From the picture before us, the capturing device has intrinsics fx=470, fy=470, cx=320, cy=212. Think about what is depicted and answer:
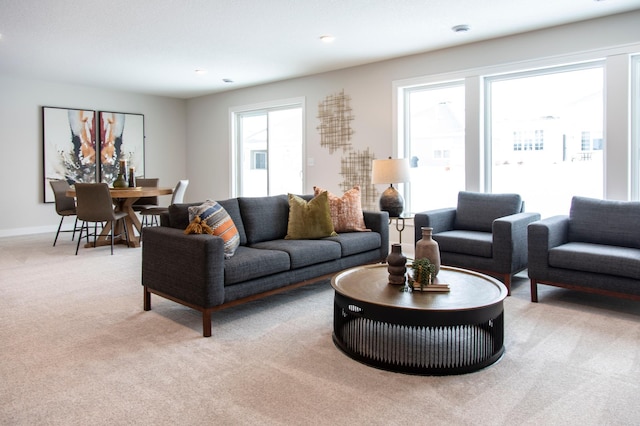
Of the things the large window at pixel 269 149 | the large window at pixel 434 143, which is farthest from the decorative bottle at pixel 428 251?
the large window at pixel 269 149

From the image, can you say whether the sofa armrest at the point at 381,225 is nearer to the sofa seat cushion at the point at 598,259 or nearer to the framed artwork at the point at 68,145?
the sofa seat cushion at the point at 598,259

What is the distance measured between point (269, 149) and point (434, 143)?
3020 mm

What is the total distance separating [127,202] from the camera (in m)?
6.47

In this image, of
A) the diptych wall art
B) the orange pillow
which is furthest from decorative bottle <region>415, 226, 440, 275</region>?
the diptych wall art

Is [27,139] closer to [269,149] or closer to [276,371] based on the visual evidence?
[269,149]

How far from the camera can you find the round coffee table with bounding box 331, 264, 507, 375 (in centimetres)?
237

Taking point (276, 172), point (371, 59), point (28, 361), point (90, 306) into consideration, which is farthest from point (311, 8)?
point (276, 172)

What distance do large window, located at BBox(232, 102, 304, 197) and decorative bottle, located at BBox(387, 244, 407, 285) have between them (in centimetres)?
447

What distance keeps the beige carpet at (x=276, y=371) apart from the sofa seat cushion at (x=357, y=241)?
505 mm

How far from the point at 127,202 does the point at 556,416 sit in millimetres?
5889

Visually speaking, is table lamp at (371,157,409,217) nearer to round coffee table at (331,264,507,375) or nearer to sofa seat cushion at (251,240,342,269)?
sofa seat cushion at (251,240,342,269)

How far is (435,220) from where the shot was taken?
4.50m

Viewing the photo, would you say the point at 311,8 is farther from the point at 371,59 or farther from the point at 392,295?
the point at 392,295

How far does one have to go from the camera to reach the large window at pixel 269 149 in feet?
24.1
